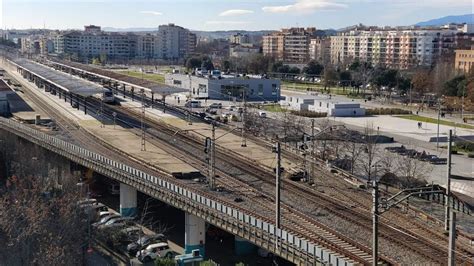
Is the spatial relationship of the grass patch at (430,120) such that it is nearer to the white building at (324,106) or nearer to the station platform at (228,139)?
the white building at (324,106)

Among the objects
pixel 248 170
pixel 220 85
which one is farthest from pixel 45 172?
pixel 220 85

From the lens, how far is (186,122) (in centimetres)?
3944

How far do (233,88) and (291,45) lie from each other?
185ft

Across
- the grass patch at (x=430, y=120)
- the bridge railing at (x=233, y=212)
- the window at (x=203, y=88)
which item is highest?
the window at (x=203, y=88)

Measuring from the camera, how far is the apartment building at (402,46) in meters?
87.9

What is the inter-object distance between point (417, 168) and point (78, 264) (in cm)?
1474

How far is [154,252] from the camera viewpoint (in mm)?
19281

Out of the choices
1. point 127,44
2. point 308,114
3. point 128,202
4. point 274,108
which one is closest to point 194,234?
point 128,202

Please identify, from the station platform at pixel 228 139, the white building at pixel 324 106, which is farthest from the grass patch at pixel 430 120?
the station platform at pixel 228 139

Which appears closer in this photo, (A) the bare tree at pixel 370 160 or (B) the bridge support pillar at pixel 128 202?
(B) the bridge support pillar at pixel 128 202

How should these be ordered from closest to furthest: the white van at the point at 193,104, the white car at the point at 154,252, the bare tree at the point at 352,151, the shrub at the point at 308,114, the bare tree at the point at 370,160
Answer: the white car at the point at 154,252
the bare tree at the point at 370,160
the bare tree at the point at 352,151
the shrub at the point at 308,114
the white van at the point at 193,104

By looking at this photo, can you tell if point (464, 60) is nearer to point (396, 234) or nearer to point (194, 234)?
point (194, 234)

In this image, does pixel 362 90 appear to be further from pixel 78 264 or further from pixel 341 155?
pixel 78 264

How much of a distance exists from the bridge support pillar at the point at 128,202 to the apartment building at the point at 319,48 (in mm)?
82875
